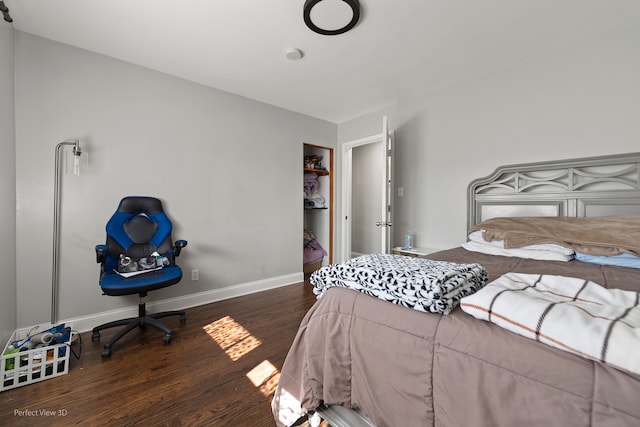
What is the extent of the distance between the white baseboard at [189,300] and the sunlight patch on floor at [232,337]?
0.50 meters

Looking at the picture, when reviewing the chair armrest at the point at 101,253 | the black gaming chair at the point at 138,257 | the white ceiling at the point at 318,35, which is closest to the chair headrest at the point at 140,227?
the black gaming chair at the point at 138,257

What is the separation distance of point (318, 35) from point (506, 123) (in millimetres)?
1896

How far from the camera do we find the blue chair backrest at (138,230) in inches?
86.3

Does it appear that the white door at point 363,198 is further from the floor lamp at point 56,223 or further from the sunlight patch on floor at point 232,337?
the floor lamp at point 56,223

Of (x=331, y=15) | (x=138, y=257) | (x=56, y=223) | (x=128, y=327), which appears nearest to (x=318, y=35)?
(x=331, y=15)

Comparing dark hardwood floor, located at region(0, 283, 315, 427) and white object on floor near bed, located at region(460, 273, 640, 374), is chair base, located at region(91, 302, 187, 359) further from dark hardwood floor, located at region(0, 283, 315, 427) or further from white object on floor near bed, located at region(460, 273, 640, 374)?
white object on floor near bed, located at region(460, 273, 640, 374)

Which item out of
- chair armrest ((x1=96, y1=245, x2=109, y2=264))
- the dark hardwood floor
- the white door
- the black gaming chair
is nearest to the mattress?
the dark hardwood floor

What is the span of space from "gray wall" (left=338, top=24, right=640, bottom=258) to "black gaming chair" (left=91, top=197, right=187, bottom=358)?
2.56 m

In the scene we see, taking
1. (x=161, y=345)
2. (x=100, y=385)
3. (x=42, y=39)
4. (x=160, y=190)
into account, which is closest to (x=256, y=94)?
(x=160, y=190)

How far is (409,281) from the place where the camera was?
920 mm

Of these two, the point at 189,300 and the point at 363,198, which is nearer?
the point at 189,300

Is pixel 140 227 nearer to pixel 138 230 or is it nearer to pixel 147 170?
pixel 138 230

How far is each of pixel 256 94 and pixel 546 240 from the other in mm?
3027

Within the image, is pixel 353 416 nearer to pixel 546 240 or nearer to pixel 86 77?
pixel 546 240
